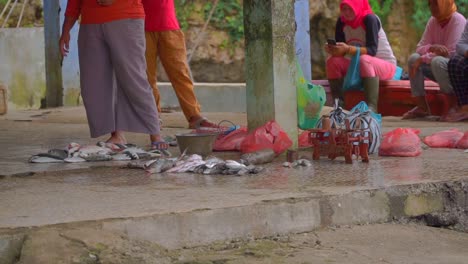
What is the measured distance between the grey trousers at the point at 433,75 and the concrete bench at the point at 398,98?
26 centimetres

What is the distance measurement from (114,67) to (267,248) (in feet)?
9.77

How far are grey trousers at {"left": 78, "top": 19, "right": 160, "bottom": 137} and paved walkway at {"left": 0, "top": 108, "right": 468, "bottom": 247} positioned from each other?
1.55ft

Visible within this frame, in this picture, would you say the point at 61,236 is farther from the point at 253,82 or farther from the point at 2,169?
the point at 253,82

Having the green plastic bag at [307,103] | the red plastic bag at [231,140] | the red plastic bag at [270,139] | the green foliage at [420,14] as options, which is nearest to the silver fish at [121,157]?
the red plastic bag at [231,140]

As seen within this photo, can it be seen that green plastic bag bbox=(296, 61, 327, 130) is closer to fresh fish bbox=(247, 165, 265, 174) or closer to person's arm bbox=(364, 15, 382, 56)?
fresh fish bbox=(247, 165, 265, 174)

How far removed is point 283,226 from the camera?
15.3ft

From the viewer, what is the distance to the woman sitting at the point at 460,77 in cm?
1024

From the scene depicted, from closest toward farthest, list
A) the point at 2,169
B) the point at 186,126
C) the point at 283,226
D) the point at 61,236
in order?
the point at 61,236
the point at 283,226
the point at 2,169
the point at 186,126

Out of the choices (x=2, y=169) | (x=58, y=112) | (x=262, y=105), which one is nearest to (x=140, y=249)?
(x=2, y=169)

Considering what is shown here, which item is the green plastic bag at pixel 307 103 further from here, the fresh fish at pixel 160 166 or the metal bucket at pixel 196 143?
the fresh fish at pixel 160 166

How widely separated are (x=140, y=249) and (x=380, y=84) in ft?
25.6

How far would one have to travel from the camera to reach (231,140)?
7035mm

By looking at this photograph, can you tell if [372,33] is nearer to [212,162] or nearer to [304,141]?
[304,141]

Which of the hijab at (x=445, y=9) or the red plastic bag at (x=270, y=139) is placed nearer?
the red plastic bag at (x=270, y=139)
